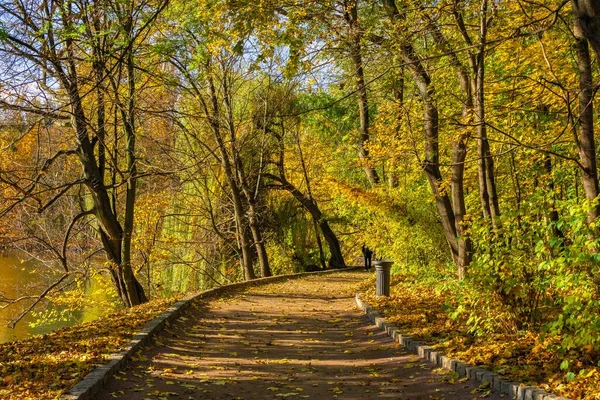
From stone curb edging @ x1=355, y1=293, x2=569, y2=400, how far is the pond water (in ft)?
33.5

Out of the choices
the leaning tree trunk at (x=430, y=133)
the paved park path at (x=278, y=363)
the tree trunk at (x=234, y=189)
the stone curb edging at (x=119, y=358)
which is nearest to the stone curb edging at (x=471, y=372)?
the paved park path at (x=278, y=363)

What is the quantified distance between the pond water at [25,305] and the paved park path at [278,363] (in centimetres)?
679

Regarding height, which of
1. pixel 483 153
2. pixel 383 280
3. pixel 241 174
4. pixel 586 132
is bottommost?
pixel 383 280

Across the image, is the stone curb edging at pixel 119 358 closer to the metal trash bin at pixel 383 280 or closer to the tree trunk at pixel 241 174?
the metal trash bin at pixel 383 280

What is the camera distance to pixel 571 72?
37.1ft

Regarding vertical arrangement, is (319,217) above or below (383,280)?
above

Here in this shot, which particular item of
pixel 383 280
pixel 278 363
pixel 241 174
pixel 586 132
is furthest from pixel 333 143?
pixel 586 132

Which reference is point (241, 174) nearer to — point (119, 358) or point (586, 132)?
point (119, 358)

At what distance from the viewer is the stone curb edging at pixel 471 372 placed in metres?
5.52

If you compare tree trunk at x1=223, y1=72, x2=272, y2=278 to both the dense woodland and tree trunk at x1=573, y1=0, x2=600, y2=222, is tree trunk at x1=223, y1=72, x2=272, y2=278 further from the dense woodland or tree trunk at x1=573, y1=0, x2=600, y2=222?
tree trunk at x1=573, y1=0, x2=600, y2=222

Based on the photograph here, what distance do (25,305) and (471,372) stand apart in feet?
82.5

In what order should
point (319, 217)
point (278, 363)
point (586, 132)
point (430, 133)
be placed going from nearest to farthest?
1. point (586, 132)
2. point (278, 363)
3. point (430, 133)
4. point (319, 217)

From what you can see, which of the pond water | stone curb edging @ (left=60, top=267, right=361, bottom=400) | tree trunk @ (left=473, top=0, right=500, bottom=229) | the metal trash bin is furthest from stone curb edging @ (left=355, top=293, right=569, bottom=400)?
the pond water

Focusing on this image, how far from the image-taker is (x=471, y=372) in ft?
21.9
